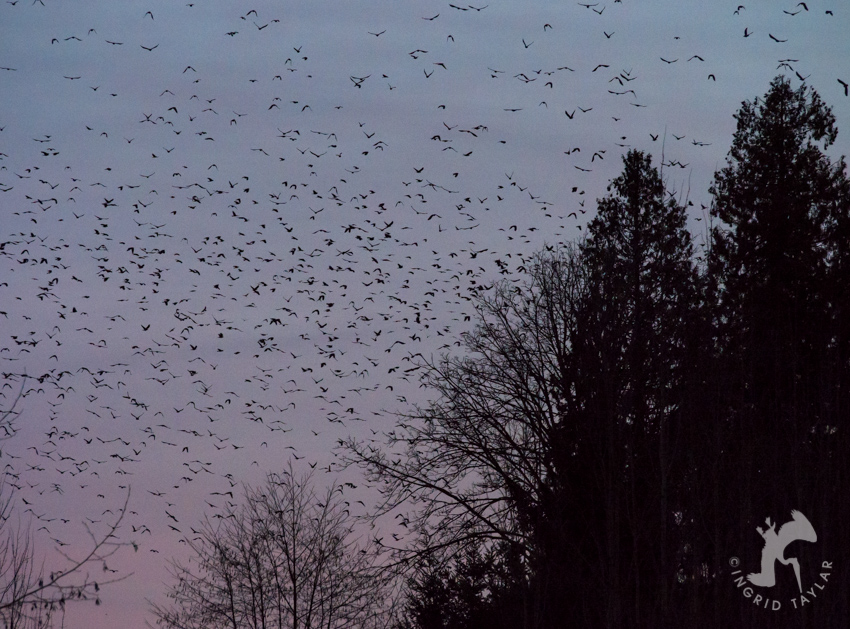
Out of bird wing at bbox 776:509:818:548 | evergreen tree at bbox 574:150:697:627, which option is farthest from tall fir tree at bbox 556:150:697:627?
bird wing at bbox 776:509:818:548

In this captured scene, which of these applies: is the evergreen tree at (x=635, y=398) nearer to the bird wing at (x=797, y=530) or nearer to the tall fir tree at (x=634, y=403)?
the tall fir tree at (x=634, y=403)

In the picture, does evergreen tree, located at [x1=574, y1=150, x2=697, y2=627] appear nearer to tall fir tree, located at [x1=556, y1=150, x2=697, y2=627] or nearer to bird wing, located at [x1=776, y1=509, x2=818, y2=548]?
tall fir tree, located at [x1=556, y1=150, x2=697, y2=627]

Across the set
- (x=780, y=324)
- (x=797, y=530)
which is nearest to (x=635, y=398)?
(x=797, y=530)

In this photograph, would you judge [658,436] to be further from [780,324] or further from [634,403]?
[780,324]

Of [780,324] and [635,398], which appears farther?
[780,324]

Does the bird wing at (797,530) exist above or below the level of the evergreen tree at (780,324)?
below

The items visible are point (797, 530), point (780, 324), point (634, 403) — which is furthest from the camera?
point (780, 324)

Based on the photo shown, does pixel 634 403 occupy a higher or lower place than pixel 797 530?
higher

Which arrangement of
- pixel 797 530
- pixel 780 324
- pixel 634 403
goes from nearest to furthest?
pixel 797 530
pixel 634 403
pixel 780 324

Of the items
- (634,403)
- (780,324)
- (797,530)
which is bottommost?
(797,530)

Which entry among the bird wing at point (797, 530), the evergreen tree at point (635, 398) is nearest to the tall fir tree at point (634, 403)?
the evergreen tree at point (635, 398)

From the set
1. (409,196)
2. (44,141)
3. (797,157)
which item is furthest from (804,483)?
(44,141)

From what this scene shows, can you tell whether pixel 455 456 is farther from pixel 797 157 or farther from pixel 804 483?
pixel 797 157

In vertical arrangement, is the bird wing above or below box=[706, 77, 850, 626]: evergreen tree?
below
